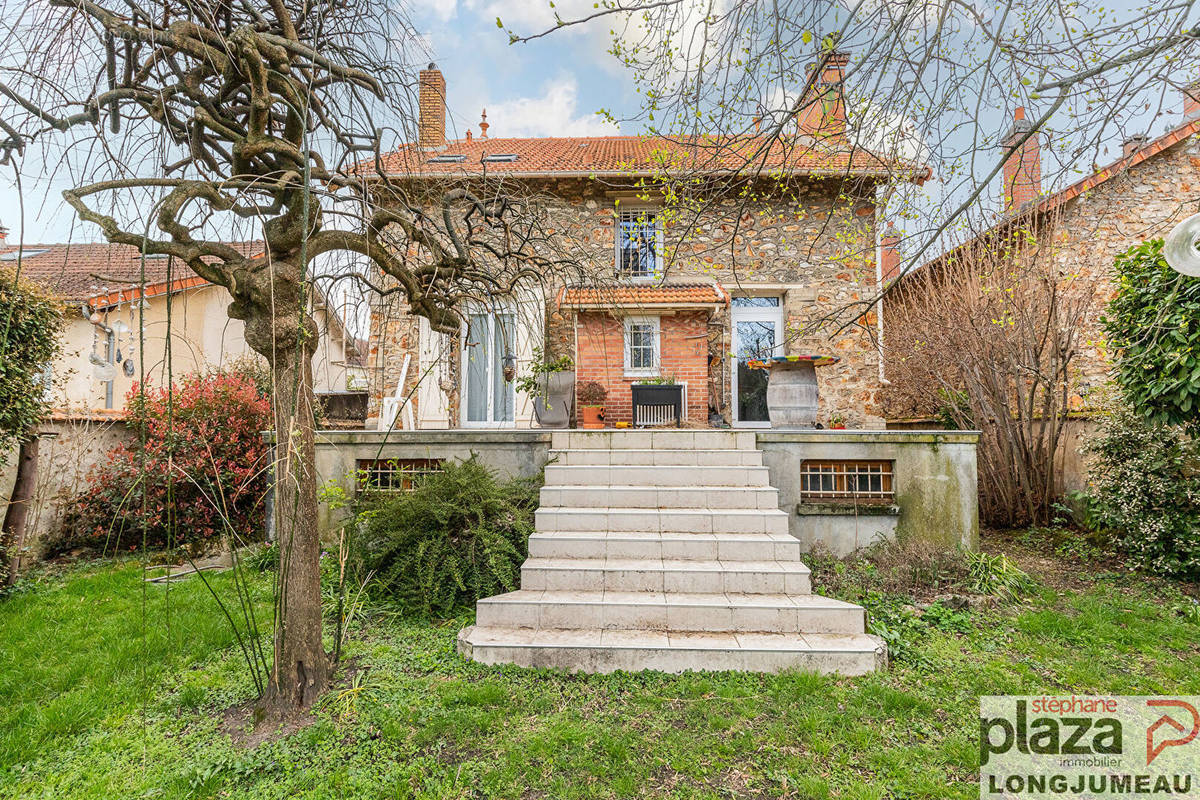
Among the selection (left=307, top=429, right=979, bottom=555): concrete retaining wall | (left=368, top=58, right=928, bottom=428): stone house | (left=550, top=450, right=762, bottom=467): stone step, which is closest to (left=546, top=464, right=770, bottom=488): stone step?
(left=550, top=450, right=762, bottom=467): stone step

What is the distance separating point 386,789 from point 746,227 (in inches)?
335

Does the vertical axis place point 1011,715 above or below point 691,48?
below

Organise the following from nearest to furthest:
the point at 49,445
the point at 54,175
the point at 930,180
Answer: the point at 54,175 → the point at 930,180 → the point at 49,445

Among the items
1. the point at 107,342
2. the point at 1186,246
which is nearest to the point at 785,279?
the point at 1186,246

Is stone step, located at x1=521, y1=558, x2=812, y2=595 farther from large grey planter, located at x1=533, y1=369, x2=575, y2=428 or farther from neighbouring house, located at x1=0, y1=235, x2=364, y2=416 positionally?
large grey planter, located at x1=533, y1=369, x2=575, y2=428

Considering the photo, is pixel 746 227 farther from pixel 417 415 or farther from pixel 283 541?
pixel 283 541

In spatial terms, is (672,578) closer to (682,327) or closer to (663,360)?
(663,360)

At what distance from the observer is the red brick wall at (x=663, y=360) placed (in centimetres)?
814

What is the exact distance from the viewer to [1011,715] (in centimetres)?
270

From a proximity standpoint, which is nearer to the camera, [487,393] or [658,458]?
[658,458]

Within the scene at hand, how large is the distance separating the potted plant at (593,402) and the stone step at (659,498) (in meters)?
3.64

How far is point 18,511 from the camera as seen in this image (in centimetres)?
476

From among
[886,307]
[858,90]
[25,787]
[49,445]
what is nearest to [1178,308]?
[858,90]

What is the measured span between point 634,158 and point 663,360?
390cm
